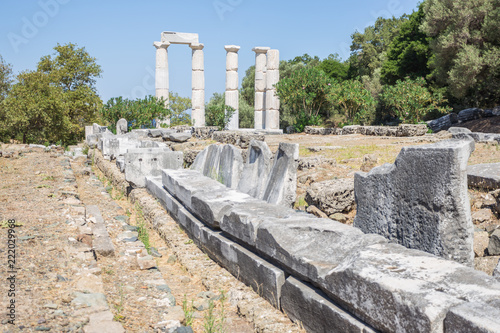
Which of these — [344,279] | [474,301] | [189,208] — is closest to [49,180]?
[189,208]

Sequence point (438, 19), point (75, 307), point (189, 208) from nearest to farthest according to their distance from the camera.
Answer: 1. point (75, 307)
2. point (189, 208)
3. point (438, 19)

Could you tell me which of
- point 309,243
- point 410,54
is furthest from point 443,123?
point 309,243

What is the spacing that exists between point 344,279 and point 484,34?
21.9 metres

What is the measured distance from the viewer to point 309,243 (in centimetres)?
322

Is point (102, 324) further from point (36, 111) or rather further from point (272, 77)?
point (272, 77)

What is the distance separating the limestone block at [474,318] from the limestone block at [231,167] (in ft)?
14.8

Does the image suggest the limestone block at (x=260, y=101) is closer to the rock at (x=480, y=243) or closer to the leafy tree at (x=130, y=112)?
the leafy tree at (x=130, y=112)

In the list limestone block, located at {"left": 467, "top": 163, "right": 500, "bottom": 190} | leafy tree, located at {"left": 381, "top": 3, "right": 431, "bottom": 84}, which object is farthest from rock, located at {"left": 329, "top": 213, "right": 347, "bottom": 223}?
leafy tree, located at {"left": 381, "top": 3, "right": 431, "bottom": 84}

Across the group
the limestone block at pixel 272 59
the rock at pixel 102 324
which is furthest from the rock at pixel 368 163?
the limestone block at pixel 272 59

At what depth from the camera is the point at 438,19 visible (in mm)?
22234

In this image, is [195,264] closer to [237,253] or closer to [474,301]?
[237,253]

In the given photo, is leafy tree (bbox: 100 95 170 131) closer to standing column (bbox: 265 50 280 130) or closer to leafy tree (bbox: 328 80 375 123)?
standing column (bbox: 265 50 280 130)

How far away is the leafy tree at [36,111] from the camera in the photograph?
25.5 m

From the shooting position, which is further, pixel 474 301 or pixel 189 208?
pixel 189 208
